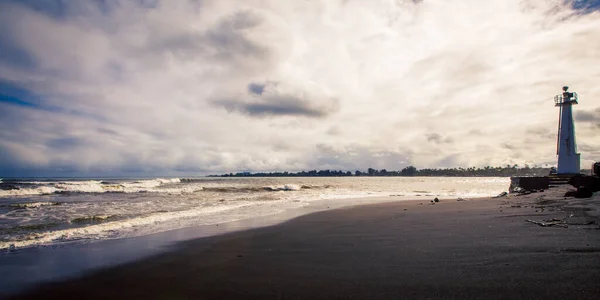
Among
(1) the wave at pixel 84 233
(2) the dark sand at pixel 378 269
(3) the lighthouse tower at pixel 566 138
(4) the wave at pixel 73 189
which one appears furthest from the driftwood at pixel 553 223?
(4) the wave at pixel 73 189

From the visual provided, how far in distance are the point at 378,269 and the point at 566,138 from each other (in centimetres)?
4067

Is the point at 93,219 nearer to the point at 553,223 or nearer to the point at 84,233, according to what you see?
the point at 84,233

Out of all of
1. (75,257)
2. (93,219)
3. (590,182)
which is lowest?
(93,219)

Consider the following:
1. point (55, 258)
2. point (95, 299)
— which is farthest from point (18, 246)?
point (95, 299)

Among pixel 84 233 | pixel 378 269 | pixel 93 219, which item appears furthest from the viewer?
pixel 93 219

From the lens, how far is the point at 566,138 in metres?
34.2

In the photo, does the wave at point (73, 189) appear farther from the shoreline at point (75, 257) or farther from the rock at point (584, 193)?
the rock at point (584, 193)

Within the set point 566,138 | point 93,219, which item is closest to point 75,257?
point 93,219

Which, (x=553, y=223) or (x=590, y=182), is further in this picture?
(x=590, y=182)

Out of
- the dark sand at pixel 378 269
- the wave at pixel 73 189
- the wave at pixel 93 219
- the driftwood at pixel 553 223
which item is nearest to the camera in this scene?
the dark sand at pixel 378 269

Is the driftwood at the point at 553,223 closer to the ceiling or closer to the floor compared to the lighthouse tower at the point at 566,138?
closer to the floor

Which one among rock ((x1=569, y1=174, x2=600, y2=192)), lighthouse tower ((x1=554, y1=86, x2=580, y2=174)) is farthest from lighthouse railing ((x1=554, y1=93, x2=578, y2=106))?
rock ((x1=569, y1=174, x2=600, y2=192))

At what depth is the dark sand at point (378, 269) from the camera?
4.16 meters

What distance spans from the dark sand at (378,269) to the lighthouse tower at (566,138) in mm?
32949
